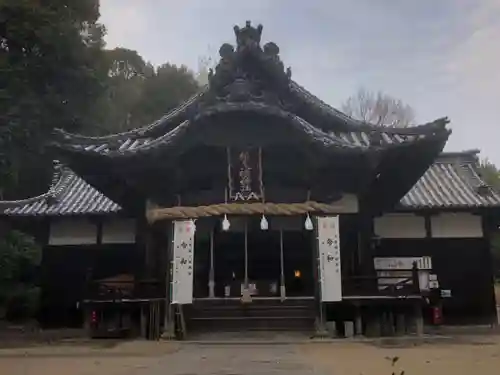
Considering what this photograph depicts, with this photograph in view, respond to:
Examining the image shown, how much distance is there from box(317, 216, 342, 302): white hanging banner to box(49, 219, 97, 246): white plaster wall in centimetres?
868

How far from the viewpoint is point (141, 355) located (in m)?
9.55

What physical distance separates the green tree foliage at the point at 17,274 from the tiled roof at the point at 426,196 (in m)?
1.24

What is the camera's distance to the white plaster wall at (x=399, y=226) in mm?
17625

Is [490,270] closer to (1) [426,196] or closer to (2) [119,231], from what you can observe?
(1) [426,196]

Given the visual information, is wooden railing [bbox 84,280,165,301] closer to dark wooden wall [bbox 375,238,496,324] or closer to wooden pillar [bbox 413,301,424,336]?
wooden pillar [bbox 413,301,424,336]

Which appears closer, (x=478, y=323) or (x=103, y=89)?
(x=478, y=323)

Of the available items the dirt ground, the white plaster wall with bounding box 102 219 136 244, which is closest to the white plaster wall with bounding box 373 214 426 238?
the dirt ground

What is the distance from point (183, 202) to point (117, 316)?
370 cm

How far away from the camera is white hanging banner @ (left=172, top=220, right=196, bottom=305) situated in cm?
1263

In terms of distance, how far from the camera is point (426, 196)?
59.1 ft

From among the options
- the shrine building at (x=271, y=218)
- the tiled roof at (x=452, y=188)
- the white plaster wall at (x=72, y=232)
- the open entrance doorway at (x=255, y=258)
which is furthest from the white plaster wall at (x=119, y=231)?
the tiled roof at (x=452, y=188)

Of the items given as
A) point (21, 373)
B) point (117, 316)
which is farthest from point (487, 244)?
point (21, 373)

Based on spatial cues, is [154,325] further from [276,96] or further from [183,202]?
[276,96]

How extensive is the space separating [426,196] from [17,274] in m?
13.6
